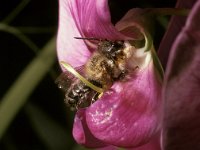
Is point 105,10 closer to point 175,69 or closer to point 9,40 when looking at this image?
point 175,69

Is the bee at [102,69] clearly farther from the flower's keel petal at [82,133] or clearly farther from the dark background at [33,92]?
the dark background at [33,92]

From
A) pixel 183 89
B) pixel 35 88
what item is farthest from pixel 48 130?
pixel 183 89

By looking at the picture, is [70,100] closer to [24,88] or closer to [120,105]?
[120,105]

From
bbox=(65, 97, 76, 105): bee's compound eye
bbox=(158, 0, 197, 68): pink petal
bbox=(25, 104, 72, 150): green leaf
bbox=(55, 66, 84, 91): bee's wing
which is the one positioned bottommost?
bbox=(25, 104, 72, 150): green leaf

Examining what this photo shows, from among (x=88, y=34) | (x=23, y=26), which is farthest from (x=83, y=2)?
(x=23, y=26)

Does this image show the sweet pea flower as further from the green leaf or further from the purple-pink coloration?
the green leaf

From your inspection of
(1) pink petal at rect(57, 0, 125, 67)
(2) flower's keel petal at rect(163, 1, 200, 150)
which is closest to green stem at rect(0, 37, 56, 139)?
(1) pink petal at rect(57, 0, 125, 67)
